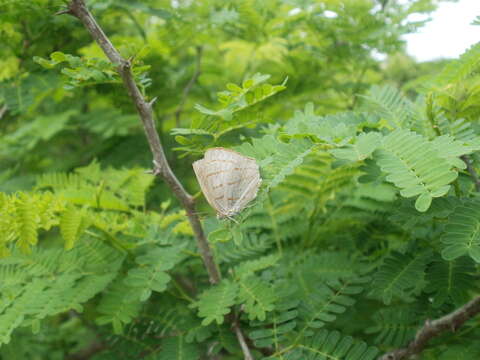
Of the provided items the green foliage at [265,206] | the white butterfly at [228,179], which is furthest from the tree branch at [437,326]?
the white butterfly at [228,179]

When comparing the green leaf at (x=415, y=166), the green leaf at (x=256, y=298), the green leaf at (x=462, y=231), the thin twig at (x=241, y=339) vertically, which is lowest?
the thin twig at (x=241, y=339)

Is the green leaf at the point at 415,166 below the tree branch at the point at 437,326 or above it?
above

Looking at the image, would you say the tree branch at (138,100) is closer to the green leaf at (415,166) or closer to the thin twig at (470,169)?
the green leaf at (415,166)

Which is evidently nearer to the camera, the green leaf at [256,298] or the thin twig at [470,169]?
the thin twig at [470,169]

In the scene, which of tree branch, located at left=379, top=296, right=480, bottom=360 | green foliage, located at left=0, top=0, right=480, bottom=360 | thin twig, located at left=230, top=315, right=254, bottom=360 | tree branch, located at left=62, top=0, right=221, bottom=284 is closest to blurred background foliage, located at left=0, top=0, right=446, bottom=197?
green foliage, located at left=0, top=0, right=480, bottom=360

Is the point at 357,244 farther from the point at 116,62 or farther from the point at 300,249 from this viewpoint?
the point at 116,62

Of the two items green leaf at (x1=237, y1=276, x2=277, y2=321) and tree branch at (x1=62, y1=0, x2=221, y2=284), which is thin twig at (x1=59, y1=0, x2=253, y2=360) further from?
green leaf at (x1=237, y1=276, x2=277, y2=321)

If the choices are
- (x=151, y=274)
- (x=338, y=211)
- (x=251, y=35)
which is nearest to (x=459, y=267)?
(x=338, y=211)

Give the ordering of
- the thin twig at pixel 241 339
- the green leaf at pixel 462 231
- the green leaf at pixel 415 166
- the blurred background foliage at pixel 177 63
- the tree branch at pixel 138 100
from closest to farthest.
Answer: the green leaf at pixel 415 166
the green leaf at pixel 462 231
the tree branch at pixel 138 100
the thin twig at pixel 241 339
the blurred background foliage at pixel 177 63
